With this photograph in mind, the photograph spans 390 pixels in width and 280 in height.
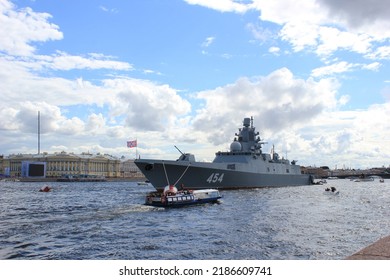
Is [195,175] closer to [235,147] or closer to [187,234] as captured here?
[235,147]

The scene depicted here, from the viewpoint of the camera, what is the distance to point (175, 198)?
3712cm

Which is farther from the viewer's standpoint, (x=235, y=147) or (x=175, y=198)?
(x=235, y=147)

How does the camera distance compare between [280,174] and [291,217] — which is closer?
[291,217]

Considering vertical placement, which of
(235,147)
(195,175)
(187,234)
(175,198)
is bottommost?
(187,234)

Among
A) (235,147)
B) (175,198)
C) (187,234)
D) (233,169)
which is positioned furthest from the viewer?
(235,147)

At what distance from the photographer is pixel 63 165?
642ft

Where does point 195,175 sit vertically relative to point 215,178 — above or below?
above

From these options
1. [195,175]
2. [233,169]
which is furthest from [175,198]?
[233,169]

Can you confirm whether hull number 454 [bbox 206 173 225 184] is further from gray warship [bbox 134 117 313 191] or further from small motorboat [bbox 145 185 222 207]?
small motorboat [bbox 145 185 222 207]

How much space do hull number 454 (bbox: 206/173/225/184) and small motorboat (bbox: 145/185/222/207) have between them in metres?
14.4

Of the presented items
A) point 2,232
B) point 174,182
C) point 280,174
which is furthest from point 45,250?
point 280,174

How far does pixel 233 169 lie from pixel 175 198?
1041 inches
